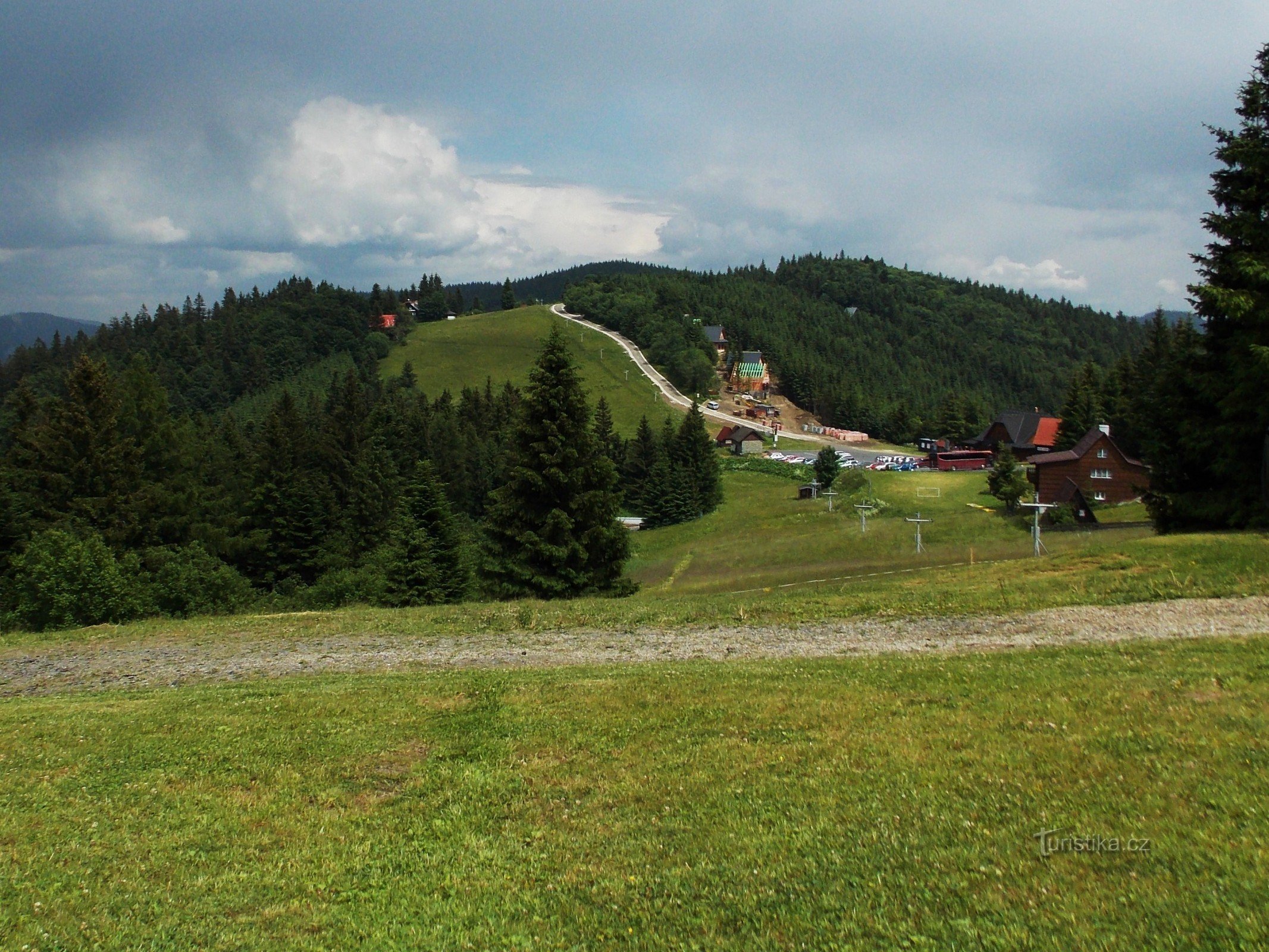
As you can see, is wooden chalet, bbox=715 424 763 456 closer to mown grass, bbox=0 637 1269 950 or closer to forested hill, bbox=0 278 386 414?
forested hill, bbox=0 278 386 414

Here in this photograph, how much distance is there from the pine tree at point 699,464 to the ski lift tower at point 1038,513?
30.8 meters

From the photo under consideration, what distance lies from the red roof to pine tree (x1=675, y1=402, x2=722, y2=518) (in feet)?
138

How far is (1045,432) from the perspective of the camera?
338 feet

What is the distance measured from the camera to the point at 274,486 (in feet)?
186

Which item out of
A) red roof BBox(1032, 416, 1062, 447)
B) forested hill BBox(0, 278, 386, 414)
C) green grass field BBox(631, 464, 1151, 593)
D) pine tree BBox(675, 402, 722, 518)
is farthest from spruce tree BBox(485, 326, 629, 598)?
forested hill BBox(0, 278, 386, 414)

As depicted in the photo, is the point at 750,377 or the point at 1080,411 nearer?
the point at 1080,411

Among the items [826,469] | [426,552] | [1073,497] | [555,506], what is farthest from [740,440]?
[555,506]

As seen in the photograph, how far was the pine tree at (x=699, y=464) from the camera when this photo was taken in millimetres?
83062

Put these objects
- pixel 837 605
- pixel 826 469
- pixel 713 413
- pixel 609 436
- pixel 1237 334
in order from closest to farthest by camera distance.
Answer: pixel 837 605, pixel 1237 334, pixel 826 469, pixel 609 436, pixel 713 413

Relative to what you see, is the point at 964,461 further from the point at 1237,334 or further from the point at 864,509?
the point at 1237,334

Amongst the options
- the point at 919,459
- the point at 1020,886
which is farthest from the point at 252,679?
the point at 919,459

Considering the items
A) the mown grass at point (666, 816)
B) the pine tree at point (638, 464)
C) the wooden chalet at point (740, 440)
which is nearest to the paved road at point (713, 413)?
the wooden chalet at point (740, 440)

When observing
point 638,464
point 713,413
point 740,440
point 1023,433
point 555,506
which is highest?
point 713,413

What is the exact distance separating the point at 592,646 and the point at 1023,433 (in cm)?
10193
